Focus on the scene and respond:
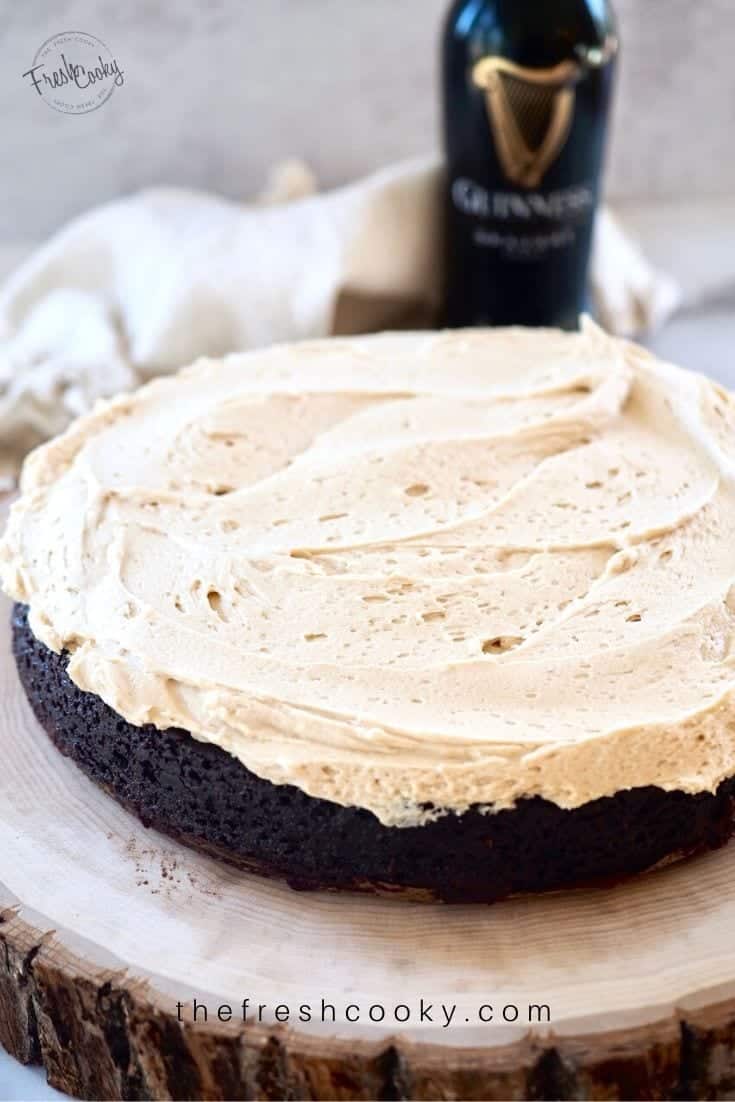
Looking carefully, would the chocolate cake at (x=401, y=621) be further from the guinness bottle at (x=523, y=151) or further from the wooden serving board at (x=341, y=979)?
the guinness bottle at (x=523, y=151)

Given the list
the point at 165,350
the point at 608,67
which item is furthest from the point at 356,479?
the point at 608,67

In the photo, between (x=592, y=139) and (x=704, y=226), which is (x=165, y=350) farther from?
(x=704, y=226)

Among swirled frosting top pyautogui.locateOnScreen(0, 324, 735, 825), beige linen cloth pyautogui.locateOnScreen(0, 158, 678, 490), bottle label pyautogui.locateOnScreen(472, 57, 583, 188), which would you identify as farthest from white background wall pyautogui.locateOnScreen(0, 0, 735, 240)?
swirled frosting top pyautogui.locateOnScreen(0, 324, 735, 825)

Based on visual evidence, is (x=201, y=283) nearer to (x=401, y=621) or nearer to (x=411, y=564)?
(x=411, y=564)

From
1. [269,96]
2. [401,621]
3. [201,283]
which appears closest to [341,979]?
[401,621]

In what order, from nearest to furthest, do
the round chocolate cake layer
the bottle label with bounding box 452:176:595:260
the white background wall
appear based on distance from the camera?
the round chocolate cake layer
the bottle label with bounding box 452:176:595:260
the white background wall

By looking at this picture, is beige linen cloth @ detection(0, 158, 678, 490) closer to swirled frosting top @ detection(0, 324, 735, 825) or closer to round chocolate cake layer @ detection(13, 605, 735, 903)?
swirled frosting top @ detection(0, 324, 735, 825)

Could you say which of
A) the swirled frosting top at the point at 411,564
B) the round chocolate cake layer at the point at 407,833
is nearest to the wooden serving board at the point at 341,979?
the round chocolate cake layer at the point at 407,833
